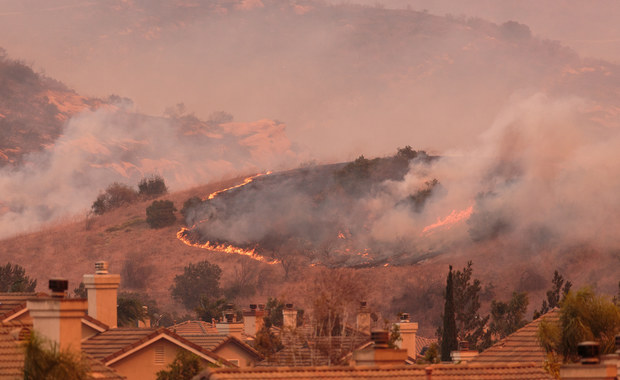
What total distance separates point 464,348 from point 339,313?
701cm

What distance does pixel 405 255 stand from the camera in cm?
19550

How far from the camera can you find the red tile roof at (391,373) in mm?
21297

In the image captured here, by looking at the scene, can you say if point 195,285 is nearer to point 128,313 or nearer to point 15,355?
point 128,313

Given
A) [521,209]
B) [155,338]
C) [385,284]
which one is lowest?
[155,338]

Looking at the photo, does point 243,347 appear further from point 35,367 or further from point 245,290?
point 245,290

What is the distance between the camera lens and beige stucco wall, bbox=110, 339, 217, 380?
35.8m

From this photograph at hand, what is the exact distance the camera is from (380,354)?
2389 cm

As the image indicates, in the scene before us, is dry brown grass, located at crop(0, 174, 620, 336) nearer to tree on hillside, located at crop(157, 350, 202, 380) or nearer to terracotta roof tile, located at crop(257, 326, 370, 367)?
terracotta roof tile, located at crop(257, 326, 370, 367)

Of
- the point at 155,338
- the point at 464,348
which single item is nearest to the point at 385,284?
the point at 464,348

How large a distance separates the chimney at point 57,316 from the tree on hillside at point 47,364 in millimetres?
1022

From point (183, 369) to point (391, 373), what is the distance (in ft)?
40.9

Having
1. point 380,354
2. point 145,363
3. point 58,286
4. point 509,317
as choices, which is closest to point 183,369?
point 145,363

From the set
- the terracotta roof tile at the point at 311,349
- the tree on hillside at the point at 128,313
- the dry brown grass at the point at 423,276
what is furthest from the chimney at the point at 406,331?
the dry brown grass at the point at 423,276

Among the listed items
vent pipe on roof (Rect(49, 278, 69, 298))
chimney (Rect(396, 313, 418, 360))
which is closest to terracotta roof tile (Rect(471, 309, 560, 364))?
vent pipe on roof (Rect(49, 278, 69, 298))
